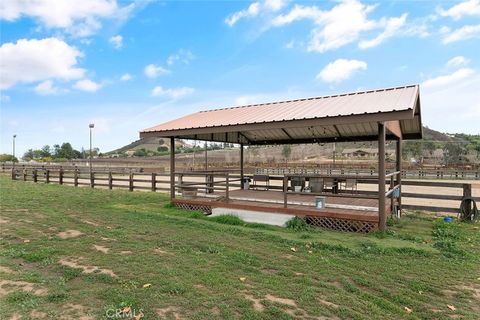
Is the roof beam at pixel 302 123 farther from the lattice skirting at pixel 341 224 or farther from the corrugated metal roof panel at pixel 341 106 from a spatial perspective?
the lattice skirting at pixel 341 224

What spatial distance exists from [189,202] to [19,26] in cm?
1190

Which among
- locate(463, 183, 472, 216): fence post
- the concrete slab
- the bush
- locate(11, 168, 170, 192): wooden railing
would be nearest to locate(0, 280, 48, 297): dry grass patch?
the bush

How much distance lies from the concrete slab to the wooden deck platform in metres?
0.07

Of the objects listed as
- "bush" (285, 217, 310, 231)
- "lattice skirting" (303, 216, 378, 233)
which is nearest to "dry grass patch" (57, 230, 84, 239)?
"bush" (285, 217, 310, 231)

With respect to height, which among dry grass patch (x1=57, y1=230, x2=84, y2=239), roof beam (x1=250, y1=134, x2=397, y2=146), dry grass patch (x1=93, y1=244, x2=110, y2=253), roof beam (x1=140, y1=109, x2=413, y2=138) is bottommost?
dry grass patch (x1=93, y1=244, x2=110, y2=253)

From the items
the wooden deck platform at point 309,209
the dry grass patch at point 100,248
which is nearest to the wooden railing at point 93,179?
the wooden deck platform at point 309,209

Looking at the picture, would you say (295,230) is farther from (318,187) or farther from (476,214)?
(476,214)

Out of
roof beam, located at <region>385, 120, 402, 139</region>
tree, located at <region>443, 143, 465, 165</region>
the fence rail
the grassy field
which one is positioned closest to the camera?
the grassy field

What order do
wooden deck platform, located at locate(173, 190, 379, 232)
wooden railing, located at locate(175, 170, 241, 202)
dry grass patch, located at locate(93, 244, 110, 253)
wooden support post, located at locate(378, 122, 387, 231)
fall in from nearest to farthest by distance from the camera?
dry grass patch, located at locate(93, 244, 110, 253) < wooden support post, located at locate(378, 122, 387, 231) < wooden deck platform, located at locate(173, 190, 379, 232) < wooden railing, located at locate(175, 170, 241, 202)

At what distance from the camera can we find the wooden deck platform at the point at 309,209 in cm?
687

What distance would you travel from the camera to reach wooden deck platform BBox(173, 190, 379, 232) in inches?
271

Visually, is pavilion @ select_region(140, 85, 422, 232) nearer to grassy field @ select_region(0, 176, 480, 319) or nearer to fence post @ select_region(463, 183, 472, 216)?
grassy field @ select_region(0, 176, 480, 319)

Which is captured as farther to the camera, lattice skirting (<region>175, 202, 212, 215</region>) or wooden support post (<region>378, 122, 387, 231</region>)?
lattice skirting (<region>175, 202, 212, 215</region>)

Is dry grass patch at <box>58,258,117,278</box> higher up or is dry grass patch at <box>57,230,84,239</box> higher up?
dry grass patch at <box>57,230,84,239</box>
